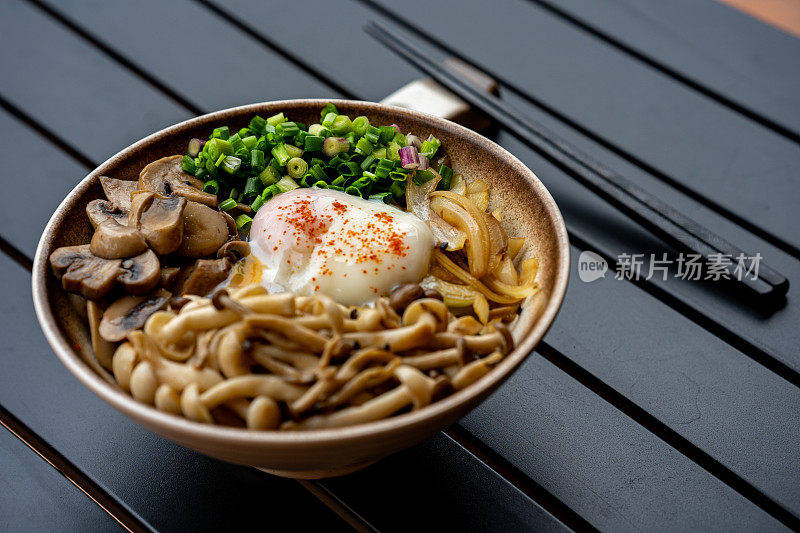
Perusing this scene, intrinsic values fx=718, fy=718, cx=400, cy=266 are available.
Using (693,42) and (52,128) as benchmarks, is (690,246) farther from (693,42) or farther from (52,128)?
(52,128)

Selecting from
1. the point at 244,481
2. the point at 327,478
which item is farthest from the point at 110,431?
the point at 327,478

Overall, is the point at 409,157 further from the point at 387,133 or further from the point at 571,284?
the point at 571,284

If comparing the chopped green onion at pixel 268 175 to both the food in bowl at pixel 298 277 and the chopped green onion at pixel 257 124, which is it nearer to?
the food in bowl at pixel 298 277

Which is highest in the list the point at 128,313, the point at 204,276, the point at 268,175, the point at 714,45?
the point at 714,45

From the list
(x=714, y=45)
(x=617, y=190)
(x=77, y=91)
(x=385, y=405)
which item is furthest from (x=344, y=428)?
(x=714, y=45)

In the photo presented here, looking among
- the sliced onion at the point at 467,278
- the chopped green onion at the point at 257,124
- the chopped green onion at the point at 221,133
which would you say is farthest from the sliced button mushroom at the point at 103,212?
the sliced onion at the point at 467,278

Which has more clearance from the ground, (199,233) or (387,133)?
(387,133)
